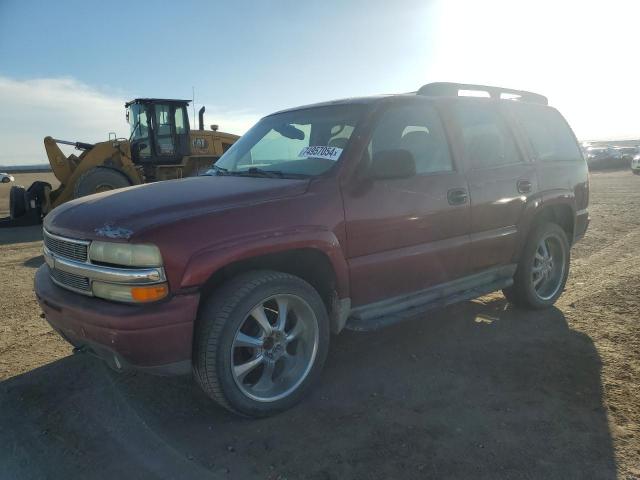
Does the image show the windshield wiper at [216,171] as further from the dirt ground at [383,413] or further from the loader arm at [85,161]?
the loader arm at [85,161]

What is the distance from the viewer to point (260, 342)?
Result: 9.86 ft

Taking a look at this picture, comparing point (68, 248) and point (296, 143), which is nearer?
point (68, 248)

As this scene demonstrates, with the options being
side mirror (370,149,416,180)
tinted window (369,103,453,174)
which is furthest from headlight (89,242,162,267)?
tinted window (369,103,453,174)

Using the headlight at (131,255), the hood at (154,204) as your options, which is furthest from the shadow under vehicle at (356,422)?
the hood at (154,204)

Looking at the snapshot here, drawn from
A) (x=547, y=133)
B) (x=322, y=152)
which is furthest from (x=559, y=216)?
(x=322, y=152)

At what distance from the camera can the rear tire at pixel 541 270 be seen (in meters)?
4.63

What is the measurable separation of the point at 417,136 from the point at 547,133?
1.87 metres

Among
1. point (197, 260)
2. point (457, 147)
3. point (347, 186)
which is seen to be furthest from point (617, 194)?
point (197, 260)

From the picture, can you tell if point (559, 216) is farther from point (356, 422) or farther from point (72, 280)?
point (72, 280)

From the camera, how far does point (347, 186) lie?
3.27 meters

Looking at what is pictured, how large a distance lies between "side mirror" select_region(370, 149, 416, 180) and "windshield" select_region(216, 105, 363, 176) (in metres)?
0.27

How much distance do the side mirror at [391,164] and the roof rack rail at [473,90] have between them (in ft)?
3.67

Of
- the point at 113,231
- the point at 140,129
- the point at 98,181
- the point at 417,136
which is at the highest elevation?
the point at 140,129

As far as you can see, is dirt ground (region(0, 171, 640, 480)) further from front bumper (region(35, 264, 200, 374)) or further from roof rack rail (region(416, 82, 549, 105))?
roof rack rail (region(416, 82, 549, 105))
